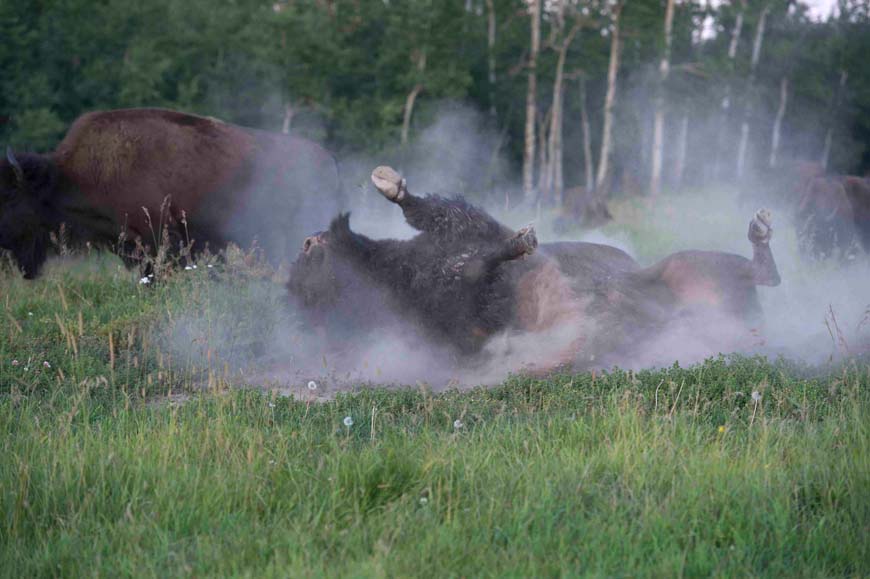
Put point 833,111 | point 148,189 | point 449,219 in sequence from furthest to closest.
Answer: point 833,111 → point 148,189 → point 449,219

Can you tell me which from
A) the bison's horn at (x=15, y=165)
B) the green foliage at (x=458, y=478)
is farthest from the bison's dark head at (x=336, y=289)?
the bison's horn at (x=15, y=165)

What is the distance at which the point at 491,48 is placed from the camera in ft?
126

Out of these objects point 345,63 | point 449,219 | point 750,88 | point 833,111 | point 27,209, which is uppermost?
point 449,219

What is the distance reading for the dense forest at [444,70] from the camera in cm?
3130

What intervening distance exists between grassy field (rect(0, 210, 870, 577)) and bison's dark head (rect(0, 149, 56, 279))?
3884 millimetres

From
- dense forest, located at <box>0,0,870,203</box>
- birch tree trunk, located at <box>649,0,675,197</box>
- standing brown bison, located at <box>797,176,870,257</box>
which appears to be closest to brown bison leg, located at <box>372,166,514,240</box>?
standing brown bison, located at <box>797,176,870,257</box>

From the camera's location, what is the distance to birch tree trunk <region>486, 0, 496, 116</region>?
3847 cm

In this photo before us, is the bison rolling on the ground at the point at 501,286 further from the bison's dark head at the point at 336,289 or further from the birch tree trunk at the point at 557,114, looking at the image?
the birch tree trunk at the point at 557,114

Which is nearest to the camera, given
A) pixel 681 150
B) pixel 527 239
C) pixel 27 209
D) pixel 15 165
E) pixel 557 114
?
pixel 527 239

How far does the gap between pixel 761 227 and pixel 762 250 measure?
17cm

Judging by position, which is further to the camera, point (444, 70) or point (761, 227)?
point (444, 70)

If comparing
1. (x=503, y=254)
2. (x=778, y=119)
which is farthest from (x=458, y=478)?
(x=778, y=119)

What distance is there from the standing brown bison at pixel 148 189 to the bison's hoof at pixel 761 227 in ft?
17.8

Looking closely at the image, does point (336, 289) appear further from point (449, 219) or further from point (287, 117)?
point (287, 117)
